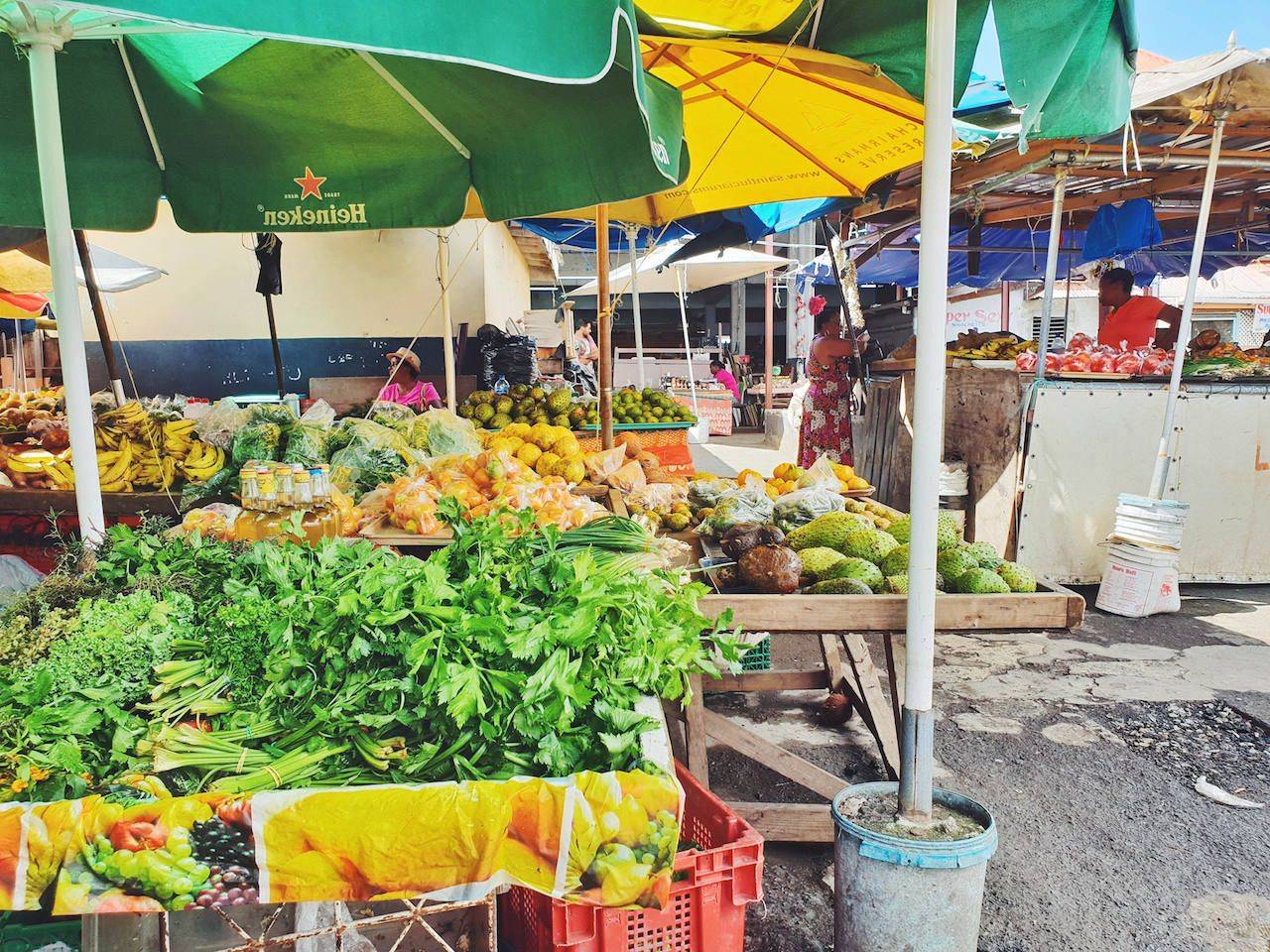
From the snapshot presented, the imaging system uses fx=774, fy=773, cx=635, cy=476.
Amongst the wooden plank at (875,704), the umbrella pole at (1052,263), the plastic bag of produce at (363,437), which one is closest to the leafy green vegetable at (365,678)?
the wooden plank at (875,704)

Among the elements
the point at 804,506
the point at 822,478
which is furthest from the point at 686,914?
the point at 822,478

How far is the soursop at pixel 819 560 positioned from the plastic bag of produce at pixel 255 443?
308 cm

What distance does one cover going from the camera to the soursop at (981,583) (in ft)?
9.19

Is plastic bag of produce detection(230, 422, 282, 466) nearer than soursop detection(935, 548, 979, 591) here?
No

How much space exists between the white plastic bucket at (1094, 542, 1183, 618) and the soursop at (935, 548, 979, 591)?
3.70m

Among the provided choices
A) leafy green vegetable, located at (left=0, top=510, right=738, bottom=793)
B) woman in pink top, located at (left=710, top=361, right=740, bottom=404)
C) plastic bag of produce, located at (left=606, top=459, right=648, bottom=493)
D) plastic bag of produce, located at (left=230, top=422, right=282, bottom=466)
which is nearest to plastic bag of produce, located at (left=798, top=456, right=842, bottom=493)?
plastic bag of produce, located at (left=606, top=459, right=648, bottom=493)

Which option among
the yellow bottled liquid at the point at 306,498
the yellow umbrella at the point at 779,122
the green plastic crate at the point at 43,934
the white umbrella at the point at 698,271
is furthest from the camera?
the white umbrella at the point at 698,271

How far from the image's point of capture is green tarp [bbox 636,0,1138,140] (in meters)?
2.51

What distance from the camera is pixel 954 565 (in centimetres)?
293

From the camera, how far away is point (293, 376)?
9.82m

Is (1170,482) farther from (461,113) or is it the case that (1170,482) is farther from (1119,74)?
(461,113)

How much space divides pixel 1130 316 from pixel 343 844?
833 centimetres

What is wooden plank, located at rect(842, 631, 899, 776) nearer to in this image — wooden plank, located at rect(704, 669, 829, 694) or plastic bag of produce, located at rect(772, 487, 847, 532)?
wooden plank, located at rect(704, 669, 829, 694)

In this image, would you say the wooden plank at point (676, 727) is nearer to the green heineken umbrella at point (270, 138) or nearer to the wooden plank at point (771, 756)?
the wooden plank at point (771, 756)
